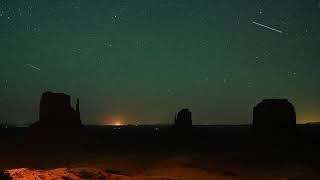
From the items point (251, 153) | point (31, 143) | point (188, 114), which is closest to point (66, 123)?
point (31, 143)

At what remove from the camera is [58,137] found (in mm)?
63656

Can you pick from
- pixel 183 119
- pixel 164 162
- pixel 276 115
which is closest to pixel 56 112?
pixel 183 119

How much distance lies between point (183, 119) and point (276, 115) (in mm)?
38890

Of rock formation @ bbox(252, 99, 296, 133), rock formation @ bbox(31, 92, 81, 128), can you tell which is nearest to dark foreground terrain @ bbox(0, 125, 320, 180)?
rock formation @ bbox(252, 99, 296, 133)

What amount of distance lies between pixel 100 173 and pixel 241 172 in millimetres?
11802

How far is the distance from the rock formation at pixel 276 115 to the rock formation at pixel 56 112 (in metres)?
33.1

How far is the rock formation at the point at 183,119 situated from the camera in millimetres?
88000

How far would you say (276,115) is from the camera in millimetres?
51031

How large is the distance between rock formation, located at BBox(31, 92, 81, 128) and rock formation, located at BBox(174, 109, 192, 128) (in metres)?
26.8

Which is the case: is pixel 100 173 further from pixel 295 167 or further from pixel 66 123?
pixel 66 123

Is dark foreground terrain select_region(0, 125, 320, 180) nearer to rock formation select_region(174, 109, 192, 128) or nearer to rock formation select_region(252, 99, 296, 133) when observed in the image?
rock formation select_region(252, 99, 296, 133)

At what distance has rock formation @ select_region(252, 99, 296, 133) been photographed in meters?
51.0

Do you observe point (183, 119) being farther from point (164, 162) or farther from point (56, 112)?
point (164, 162)

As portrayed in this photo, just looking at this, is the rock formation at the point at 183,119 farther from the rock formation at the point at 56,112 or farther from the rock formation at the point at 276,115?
the rock formation at the point at 276,115
